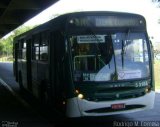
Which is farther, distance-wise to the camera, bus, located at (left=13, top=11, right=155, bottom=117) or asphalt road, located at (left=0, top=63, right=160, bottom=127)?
asphalt road, located at (left=0, top=63, right=160, bottom=127)

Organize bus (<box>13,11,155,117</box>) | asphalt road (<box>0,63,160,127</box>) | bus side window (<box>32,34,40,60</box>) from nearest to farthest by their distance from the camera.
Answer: bus (<box>13,11,155,117</box>) < asphalt road (<box>0,63,160,127</box>) < bus side window (<box>32,34,40,60</box>)

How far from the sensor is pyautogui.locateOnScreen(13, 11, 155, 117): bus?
32.8ft

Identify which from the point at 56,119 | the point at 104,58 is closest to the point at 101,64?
the point at 104,58

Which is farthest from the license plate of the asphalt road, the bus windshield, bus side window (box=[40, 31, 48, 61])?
bus side window (box=[40, 31, 48, 61])

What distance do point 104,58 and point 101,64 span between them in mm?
169

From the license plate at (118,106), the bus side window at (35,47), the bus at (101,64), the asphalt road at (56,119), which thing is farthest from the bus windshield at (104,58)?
the bus side window at (35,47)

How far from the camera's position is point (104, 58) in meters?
10.2

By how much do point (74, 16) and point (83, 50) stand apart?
2.95 feet

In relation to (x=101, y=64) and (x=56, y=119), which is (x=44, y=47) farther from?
(x=101, y=64)

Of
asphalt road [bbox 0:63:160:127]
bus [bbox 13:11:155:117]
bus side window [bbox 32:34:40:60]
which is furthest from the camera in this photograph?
bus side window [bbox 32:34:40:60]

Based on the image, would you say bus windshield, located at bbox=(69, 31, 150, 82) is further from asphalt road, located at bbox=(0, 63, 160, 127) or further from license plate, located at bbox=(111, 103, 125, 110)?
asphalt road, located at bbox=(0, 63, 160, 127)

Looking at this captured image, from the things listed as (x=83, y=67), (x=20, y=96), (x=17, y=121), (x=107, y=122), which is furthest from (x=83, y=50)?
(x=20, y=96)

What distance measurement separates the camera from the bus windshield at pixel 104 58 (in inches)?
396

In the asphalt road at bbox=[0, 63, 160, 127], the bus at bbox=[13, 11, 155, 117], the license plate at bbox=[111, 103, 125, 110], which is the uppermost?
the bus at bbox=[13, 11, 155, 117]
